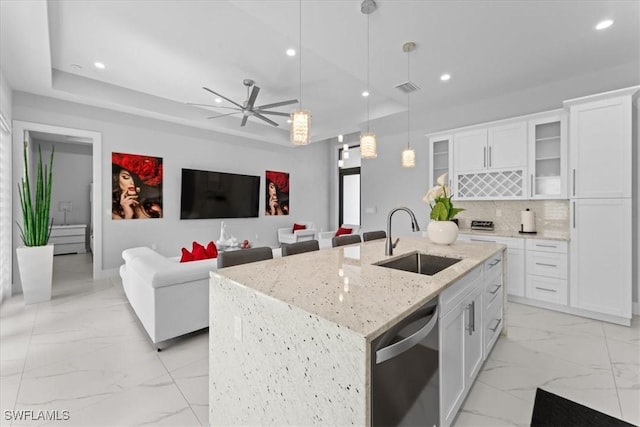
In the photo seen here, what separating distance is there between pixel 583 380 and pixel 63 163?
1083 cm

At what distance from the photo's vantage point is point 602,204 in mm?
3107

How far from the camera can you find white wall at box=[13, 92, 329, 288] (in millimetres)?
4488

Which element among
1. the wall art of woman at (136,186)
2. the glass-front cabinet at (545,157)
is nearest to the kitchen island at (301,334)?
the glass-front cabinet at (545,157)

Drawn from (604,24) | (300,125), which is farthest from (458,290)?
(604,24)

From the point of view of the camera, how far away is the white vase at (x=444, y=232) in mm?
2521

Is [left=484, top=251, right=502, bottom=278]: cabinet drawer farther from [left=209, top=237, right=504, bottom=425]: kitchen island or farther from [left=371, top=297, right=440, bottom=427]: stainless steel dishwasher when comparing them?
[left=371, top=297, right=440, bottom=427]: stainless steel dishwasher

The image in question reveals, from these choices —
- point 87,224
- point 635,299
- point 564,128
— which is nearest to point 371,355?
point 564,128

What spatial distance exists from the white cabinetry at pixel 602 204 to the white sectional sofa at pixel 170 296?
4.15 metres

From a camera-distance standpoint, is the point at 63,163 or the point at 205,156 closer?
the point at 205,156

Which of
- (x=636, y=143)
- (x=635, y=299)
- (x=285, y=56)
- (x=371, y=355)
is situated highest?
(x=285, y=56)

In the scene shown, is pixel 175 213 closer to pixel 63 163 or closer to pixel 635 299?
pixel 63 163

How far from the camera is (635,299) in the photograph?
10.9 feet

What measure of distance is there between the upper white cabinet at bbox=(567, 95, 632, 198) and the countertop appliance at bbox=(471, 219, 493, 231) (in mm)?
1096

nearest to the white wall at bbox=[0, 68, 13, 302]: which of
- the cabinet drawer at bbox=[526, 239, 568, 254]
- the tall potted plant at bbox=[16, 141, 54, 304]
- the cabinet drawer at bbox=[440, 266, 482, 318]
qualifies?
the tall potted plant at bbox=[16, 141, 54, 304]
